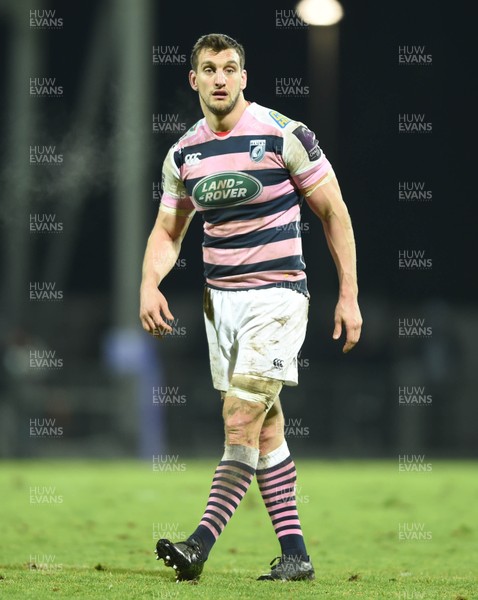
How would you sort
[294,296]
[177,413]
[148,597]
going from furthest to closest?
[177,413] < [294,296] < [148,597]

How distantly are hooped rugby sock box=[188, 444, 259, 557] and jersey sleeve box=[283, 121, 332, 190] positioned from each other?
137 cm

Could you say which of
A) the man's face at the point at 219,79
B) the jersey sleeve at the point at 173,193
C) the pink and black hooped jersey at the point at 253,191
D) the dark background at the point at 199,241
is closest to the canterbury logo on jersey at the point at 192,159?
the pink and black hooped jersey at the point at 253,191

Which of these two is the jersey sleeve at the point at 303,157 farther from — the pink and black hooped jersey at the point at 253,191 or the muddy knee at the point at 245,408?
the muddy knee at the point at 245,408

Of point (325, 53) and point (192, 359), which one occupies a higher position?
point (325, 53)

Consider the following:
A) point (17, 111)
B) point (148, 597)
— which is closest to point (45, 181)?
point (17, 111)

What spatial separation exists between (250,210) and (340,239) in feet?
1.57

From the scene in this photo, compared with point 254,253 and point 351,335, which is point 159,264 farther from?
point 351,335

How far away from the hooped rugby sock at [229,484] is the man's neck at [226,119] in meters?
1.59

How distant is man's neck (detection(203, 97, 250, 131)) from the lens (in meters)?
6.46

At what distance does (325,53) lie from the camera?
96.8 feet

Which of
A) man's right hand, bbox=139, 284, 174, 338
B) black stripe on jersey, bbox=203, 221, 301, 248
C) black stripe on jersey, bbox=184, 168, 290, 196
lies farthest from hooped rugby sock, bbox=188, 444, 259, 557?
black stripe on jersey, bbox=184, 168, 290, 196

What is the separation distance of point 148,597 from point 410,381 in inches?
622

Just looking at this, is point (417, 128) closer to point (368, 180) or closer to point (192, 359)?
point (368, 180)

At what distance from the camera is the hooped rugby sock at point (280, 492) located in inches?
259
